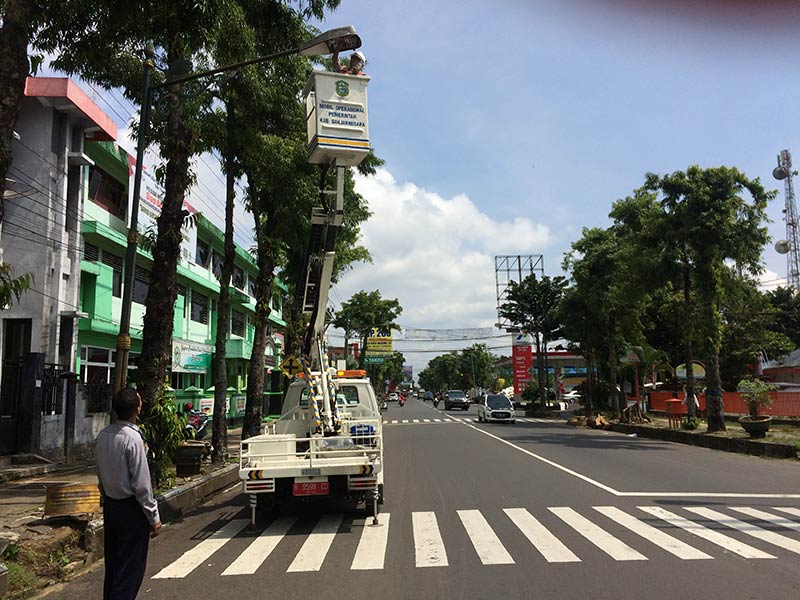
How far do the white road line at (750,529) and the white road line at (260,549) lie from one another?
234 inches

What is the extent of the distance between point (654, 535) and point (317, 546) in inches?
164

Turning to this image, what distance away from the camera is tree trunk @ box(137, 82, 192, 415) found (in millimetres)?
11008

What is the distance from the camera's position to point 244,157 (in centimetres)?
1697

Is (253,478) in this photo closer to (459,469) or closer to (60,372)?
(459,469)

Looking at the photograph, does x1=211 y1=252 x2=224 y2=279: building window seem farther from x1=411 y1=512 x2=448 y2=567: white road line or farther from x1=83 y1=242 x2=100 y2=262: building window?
x1=411 y1=512 x2=448 y2=567: white road line

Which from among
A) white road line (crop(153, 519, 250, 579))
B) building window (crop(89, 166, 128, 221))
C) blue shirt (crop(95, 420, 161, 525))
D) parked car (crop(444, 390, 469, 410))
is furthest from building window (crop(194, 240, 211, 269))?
parked car (crop(444, 390, 469, 410))

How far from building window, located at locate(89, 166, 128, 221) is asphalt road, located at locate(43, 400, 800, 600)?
12.6 meters

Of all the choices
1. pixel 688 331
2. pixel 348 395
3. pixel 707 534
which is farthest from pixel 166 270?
pixel 688 331

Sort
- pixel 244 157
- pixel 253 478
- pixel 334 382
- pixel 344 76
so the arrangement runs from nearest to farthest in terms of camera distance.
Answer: pixel 253 478 → pixel 344 76 → pixel 334 382 → pixel 244 157

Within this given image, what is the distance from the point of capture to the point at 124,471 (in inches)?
197

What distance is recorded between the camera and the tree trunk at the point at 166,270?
11.0 meters

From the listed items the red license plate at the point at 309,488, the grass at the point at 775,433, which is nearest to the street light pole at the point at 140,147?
the red license plate at the point at 309,488

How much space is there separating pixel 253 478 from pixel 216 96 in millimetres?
9767

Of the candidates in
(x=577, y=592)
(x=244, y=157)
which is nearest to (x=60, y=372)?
(x=244, y=157)
